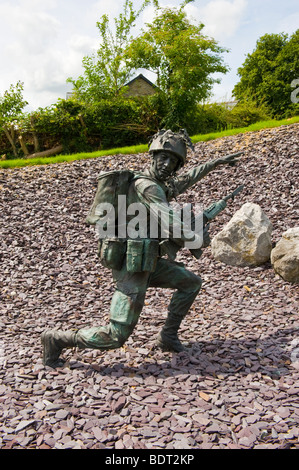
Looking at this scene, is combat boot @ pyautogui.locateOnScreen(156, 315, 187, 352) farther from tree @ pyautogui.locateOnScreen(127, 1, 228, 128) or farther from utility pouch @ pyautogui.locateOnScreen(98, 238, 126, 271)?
tree @ pyautogui.locateOnScreen(127, 1, 228, 128)

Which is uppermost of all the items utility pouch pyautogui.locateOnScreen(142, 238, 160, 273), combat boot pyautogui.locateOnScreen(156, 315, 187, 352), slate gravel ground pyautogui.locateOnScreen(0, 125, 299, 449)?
utility pouch pyautogui.locateOnScreen(142, 238, 160, 273)

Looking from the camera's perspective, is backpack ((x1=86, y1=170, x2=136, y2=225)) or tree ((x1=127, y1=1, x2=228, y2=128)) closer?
backpack ((x1=86, y1=170, x2=136, y2=225))

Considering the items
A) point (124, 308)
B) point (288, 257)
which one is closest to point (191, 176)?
point (124, 308)

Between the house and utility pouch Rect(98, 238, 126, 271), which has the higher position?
the house

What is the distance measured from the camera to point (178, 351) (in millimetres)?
3953

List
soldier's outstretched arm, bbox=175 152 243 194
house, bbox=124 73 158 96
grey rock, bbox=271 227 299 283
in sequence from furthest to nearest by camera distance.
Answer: house, bbox=124 73 158 96, grey rock, bbox=271 227 299 283, soldier's outstretched arm, bbox=175 152 243 194

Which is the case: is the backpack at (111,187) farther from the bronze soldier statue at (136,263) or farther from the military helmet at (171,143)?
the military helmet at (171,143)

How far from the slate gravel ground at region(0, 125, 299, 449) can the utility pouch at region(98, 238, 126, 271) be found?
102 cm

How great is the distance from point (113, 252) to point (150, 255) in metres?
0.33

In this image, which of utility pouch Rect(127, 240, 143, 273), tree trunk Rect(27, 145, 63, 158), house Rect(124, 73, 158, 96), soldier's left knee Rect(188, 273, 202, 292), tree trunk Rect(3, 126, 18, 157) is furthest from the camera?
house Rect(124, 73, 158, 96)

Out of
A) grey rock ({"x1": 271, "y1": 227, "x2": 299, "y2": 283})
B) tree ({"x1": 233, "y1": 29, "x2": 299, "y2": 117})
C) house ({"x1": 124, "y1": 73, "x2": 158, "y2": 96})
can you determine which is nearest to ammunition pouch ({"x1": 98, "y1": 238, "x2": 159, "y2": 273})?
grey rock ({"x1": 271, "y1": 227, "x2": 299, "y2": 283})

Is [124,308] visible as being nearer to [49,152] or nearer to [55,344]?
[55,344]

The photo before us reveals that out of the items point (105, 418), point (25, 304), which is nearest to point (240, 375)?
point (105, 418)

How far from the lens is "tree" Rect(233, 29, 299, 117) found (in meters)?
25.0
